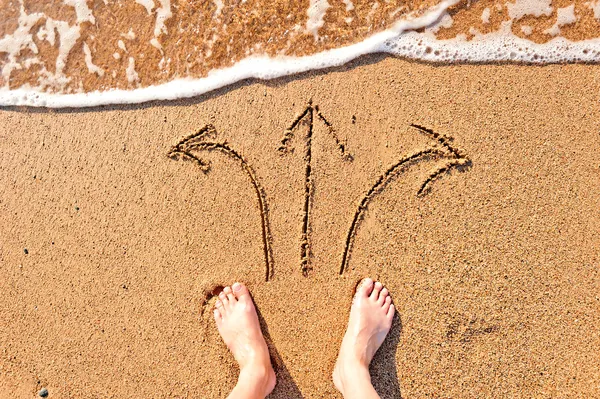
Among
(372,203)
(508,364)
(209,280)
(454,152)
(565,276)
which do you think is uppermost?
(454,152)

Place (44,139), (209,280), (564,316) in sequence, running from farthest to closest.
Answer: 1. (44,139)
2. (209,280)
3. (564,316)

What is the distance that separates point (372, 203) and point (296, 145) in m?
0.57

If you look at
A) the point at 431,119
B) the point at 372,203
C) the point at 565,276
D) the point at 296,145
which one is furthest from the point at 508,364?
the point at 296,145

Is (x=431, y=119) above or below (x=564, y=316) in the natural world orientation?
above

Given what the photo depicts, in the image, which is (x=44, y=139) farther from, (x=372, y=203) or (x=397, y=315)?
(x=397, y=315)

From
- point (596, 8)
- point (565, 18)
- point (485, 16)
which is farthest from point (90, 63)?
point (596, 8)

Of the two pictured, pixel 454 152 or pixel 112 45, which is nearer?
pixel 454 152

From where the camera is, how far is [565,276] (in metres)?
2.24

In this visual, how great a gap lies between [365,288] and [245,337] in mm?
744

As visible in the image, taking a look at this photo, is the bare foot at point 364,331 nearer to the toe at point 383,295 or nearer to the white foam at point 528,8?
the toe at point 383,295

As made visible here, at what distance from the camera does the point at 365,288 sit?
2316 mm

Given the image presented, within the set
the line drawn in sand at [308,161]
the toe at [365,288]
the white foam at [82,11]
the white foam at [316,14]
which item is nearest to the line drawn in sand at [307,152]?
the line drawn in sand at [308,161]

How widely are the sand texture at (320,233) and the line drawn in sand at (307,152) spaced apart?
1cm

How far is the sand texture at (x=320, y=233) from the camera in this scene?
2.25m
